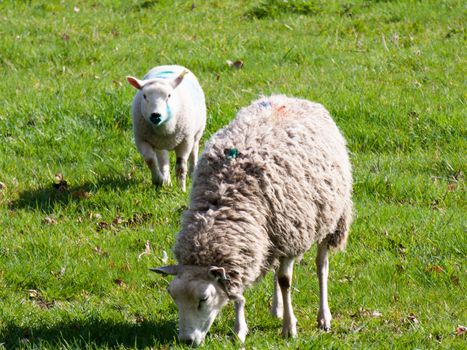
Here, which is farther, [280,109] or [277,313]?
[280,109]

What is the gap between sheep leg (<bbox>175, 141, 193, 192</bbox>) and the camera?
26.5 ft

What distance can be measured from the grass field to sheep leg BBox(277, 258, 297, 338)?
0.33ft

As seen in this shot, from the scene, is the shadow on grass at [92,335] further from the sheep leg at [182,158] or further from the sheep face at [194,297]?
the sheep leg at [182,158]

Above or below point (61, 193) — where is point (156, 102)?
above

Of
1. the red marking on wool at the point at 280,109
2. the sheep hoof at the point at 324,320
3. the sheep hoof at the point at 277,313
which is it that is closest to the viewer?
the sheep hoof at the point at 324,320

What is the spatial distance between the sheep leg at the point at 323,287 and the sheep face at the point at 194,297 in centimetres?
94

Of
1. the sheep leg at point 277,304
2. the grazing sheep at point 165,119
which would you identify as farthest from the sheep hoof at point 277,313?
the grazing sheep at point 165,119

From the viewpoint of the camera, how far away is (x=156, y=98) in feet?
25.2

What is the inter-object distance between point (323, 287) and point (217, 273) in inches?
43.6

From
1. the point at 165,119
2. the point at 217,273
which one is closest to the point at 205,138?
the point at 165,119

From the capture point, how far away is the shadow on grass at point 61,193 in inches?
294

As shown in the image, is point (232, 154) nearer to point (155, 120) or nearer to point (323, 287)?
point (323, 287)

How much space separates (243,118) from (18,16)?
7469 mm

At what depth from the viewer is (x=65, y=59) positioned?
35.5 feet
